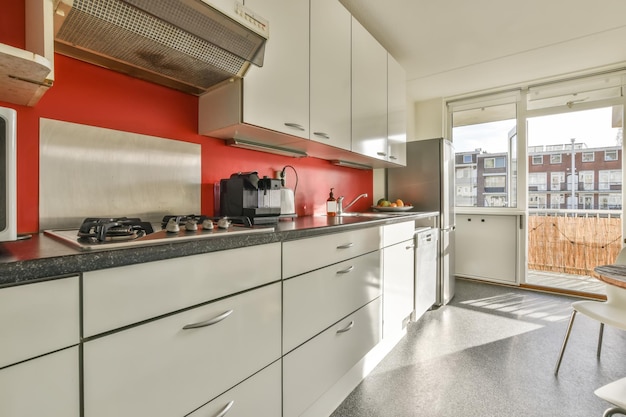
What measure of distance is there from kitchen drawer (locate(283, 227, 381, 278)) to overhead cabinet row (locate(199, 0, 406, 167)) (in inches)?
24.5

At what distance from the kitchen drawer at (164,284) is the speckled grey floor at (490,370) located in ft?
3.60

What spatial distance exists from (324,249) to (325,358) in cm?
55

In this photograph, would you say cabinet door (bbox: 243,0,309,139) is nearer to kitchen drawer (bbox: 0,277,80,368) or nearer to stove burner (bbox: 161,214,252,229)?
stove burner (bbox: 161,214,252,229)

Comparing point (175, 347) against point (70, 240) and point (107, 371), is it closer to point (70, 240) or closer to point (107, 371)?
point (107, 371)

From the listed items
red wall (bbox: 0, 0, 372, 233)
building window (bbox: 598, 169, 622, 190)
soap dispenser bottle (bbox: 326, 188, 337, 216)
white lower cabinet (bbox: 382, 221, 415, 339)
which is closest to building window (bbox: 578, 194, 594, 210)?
building window (bbox: 598, 169, 622, 190)

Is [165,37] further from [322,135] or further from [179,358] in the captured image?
[179,358]

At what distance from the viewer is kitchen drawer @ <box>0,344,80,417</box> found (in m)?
0.62

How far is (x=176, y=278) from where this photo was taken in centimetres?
91

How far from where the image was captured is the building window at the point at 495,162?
166 inches

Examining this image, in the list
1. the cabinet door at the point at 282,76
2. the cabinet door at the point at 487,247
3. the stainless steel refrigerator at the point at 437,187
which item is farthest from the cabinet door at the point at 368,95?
the cabinet door at the point at 487,247

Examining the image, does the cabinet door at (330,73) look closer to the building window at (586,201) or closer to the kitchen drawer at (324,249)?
the kitchen drawer at (324,249)

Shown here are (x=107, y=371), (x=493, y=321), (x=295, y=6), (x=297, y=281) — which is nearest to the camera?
(x=107, y=371)

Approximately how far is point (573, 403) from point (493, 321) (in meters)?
1.22

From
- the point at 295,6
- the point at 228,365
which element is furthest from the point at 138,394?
the point at 295,6
